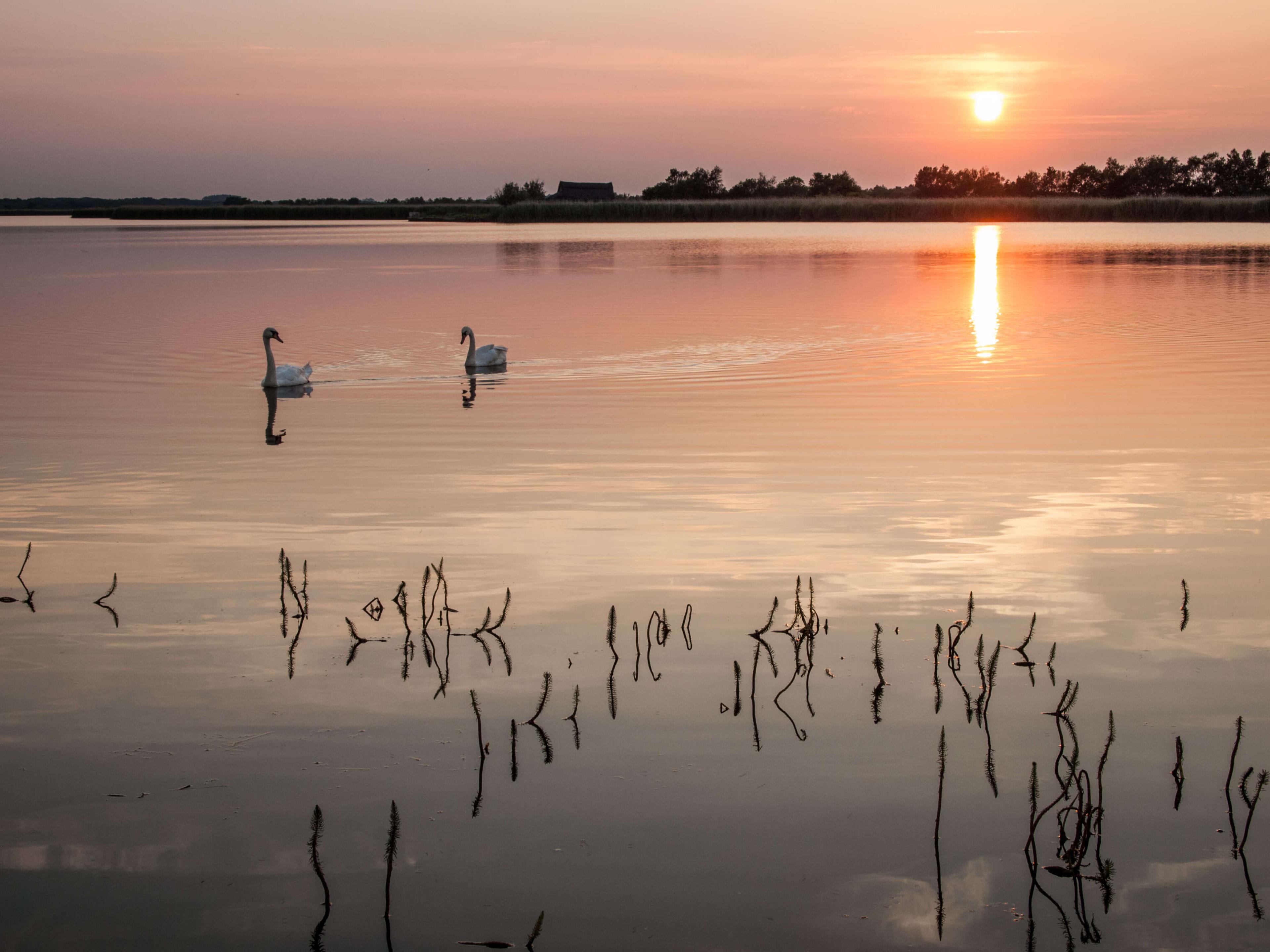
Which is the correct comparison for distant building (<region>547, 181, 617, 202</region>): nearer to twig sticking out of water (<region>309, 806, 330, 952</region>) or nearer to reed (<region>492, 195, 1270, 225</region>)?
reed (<region>492, 195, 1270, 225</region>)

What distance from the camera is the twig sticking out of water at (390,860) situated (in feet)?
11.7

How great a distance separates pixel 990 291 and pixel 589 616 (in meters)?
22.3

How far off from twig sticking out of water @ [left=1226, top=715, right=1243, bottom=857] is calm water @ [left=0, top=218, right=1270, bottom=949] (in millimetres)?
34

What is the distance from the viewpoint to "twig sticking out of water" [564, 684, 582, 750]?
4.59 meters

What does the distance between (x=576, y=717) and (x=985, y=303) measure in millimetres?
20750

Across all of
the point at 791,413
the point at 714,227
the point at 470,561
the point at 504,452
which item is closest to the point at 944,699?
the point at 470,561

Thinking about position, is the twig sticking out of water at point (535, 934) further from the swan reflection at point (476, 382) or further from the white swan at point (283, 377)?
the white swan at point (283, 377)

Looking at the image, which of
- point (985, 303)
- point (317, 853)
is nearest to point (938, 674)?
point (317, 853)

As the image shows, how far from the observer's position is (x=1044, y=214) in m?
79.4

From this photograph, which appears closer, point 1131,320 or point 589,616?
point 589,616

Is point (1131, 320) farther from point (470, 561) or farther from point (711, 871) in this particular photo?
point (711, 871)

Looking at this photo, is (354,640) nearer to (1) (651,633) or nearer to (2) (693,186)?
(1) (651,633)

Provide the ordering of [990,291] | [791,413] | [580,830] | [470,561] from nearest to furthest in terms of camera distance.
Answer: [580,830], [470,561], [791,413], [990,291]

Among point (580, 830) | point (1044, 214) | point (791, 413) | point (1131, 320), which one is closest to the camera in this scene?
point (580, 830)
